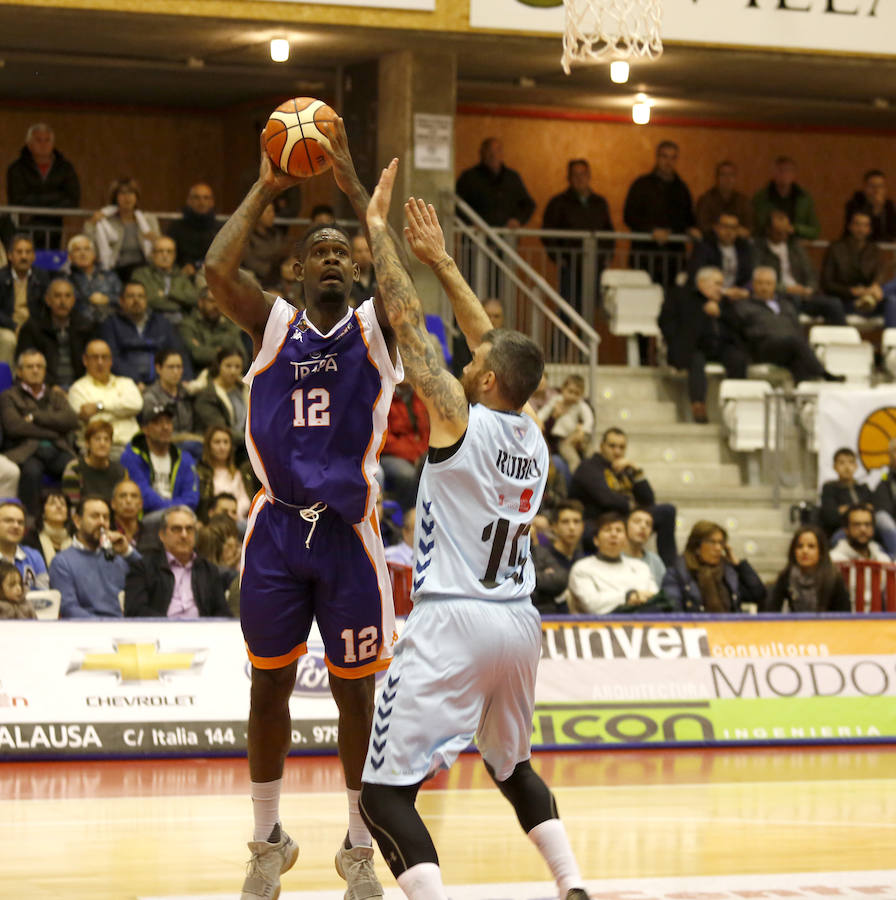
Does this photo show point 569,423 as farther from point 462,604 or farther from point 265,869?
point 462,604

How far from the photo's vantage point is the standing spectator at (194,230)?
48.5 ft

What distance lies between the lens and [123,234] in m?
14.4

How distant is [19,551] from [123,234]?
14.5 ft

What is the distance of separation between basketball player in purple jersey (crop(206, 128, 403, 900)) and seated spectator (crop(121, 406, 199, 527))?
20.0 ft

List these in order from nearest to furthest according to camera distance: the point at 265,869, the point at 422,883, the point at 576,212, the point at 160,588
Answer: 1. the point at 422,883
2. the point at 265,869
3. the point at 160,588
4. the point at 576,212

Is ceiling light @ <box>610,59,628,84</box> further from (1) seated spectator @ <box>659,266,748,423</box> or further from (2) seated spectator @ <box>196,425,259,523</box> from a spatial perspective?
(2) seated spectator @ <box>196,425,259,523</box>

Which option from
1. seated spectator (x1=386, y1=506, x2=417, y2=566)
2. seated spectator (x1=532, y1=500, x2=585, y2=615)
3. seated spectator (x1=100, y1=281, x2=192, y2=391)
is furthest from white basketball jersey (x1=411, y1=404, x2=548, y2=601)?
seated spectator (x1=100, y1=281, x2=192, y2=391)

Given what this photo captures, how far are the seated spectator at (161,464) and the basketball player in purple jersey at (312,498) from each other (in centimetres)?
609

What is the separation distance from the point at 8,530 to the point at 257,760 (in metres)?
4.79

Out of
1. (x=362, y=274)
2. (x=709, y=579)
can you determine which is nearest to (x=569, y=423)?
(x=362, y=274)

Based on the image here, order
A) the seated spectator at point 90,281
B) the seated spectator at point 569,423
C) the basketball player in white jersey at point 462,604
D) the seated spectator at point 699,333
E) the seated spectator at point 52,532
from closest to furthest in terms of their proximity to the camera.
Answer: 1. the basketball player in white jersey at point 462,604
2. the seated spectator at point 52,532
3. the seated spectator at point 90,281
4. the seated spectator at point 569,423
5. the seated spectator at point 699,333

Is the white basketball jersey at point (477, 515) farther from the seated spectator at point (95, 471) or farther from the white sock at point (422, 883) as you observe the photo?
the seated spectator at point (95, 471)

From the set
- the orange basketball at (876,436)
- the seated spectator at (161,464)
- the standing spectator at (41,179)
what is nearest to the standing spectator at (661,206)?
the orange basketball at (876,436)

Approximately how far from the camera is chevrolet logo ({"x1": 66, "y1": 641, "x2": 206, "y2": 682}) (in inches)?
397
